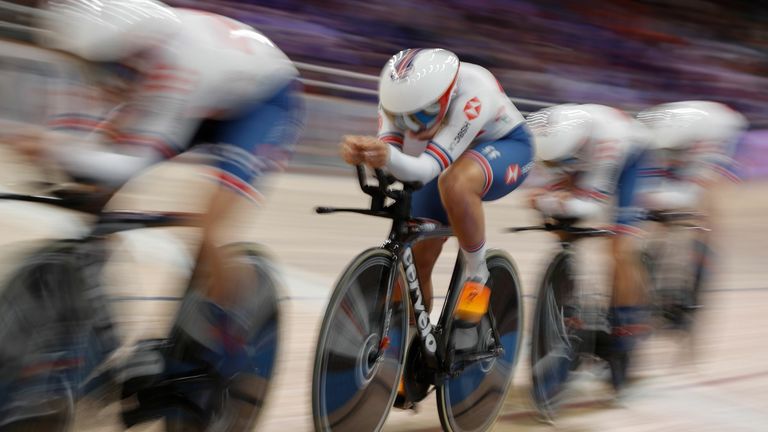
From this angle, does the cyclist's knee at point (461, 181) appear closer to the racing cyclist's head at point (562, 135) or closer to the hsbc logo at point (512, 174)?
the hsbc logo at point (512, 174)

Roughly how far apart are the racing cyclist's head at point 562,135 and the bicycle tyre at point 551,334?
0.32 metres

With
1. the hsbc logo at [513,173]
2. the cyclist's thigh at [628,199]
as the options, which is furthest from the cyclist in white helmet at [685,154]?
the hsbc logo at [513,173]

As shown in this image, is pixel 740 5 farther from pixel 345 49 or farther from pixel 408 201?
pixel 408 201

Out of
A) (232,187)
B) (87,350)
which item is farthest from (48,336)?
(232,187)

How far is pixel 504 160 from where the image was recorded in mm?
2707

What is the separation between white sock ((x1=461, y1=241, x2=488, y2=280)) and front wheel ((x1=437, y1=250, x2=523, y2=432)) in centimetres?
7

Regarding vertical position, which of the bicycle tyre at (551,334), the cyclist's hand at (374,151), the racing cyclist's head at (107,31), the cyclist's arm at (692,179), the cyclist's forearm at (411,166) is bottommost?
the bicycle tyre at (551,334)

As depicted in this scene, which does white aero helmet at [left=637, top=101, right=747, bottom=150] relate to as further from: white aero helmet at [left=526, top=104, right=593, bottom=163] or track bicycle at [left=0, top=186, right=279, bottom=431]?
track bicycle at [left=0, top=186, right=279, bottom=431]

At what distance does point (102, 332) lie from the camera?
1.94m

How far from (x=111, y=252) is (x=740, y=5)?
15727mm

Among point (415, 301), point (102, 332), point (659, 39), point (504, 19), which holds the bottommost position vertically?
point (659, 39)

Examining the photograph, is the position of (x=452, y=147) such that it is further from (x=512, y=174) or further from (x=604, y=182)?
(x=604, y=182)

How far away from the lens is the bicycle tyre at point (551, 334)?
3223 millimetres

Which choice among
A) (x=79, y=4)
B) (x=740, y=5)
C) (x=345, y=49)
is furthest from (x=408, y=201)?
(x=740, y=5)
